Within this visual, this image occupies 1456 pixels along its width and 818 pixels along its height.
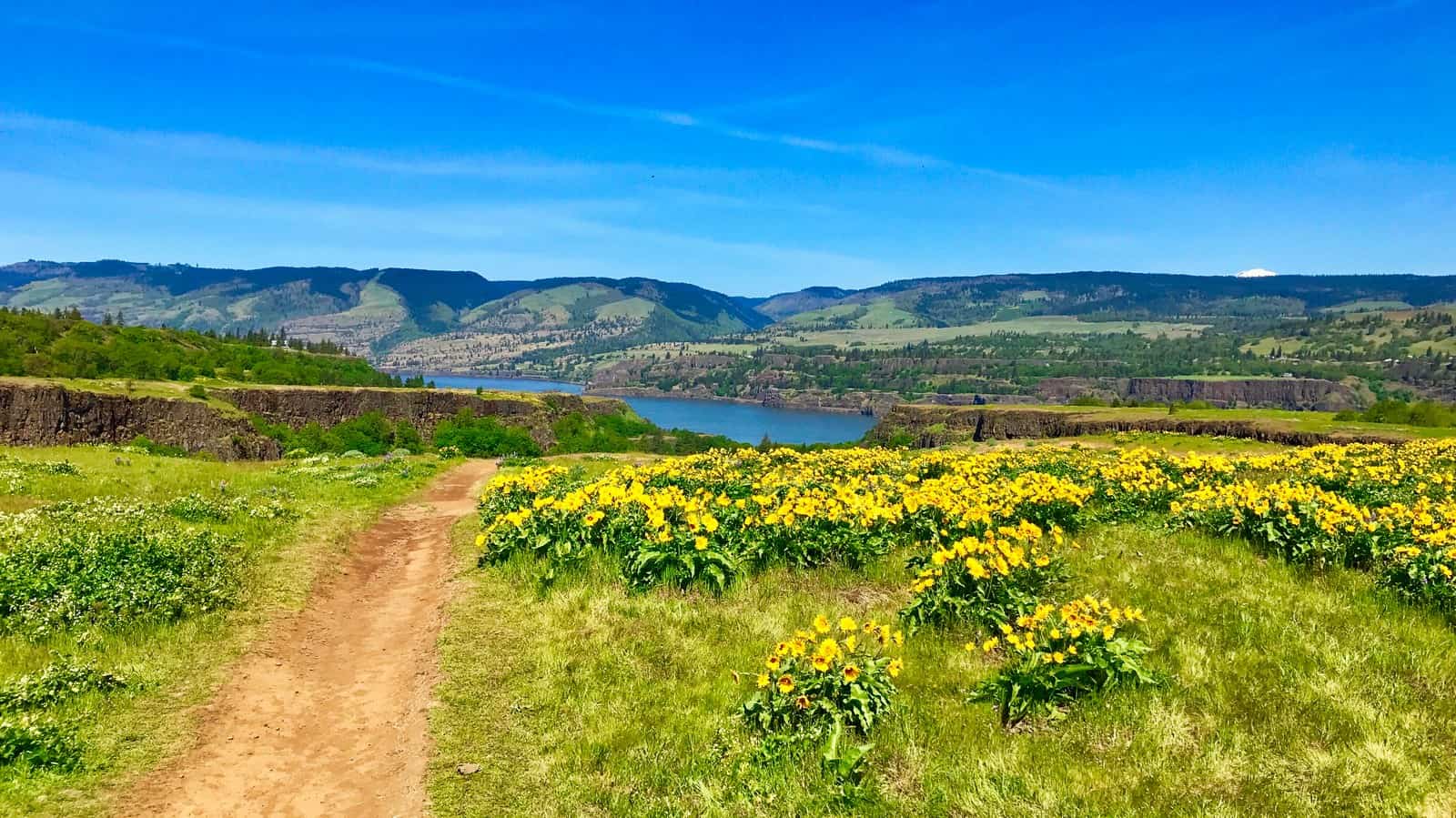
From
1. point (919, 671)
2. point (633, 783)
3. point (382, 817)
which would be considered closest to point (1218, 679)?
point (919, 671)

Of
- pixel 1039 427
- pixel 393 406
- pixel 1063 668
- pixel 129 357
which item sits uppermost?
pixel 129 357

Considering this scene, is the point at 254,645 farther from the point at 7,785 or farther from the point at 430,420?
the point at 430,420

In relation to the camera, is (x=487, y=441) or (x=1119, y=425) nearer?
(x=487, y=441)

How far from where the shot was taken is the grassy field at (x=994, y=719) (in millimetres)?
6340

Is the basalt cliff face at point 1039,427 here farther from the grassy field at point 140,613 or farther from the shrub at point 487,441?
the grassy field at point 140,613

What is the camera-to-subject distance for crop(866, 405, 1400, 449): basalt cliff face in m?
67.9

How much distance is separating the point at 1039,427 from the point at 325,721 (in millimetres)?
126356

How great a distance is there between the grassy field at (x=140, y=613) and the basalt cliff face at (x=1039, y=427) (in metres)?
62.7

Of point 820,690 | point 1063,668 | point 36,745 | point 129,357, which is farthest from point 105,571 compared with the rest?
point 129,357

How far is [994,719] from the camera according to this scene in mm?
7719

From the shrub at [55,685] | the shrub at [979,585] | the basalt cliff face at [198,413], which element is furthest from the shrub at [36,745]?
the basalt cliff face at [198,413]

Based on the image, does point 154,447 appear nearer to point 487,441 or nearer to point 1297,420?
point 487,441

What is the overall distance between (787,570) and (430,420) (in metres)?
111

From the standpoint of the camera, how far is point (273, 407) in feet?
327
